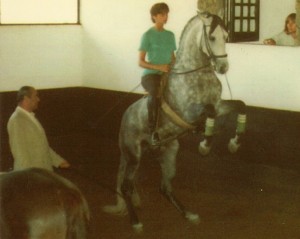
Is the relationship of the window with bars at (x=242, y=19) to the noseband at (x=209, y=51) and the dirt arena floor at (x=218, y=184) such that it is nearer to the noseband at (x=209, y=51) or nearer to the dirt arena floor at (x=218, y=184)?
the dirt arena floor at (x=218, y=184)

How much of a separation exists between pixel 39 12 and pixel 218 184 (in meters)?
4.53

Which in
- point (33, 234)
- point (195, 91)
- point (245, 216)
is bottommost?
point (245, 216)

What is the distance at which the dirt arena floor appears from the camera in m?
7.88

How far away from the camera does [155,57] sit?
8227 mm

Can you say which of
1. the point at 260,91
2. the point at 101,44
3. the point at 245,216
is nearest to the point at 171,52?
the point at 245,216

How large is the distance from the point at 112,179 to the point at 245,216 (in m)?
2.26

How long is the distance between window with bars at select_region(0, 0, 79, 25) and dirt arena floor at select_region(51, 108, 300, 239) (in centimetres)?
194

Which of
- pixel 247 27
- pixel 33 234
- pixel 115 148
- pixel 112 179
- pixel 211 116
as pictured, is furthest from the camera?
pixel 115 148

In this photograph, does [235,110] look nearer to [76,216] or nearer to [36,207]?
[76,216]

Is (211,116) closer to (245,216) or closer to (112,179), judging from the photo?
(245,216)

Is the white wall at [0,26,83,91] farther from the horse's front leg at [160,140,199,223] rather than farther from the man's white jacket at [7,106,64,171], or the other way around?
the man's white jacket at [7,106,64,171]

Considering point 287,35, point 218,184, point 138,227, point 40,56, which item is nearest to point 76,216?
point 138,227

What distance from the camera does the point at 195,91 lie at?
25.9 feet

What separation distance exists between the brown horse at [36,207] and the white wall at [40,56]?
24.3ft
